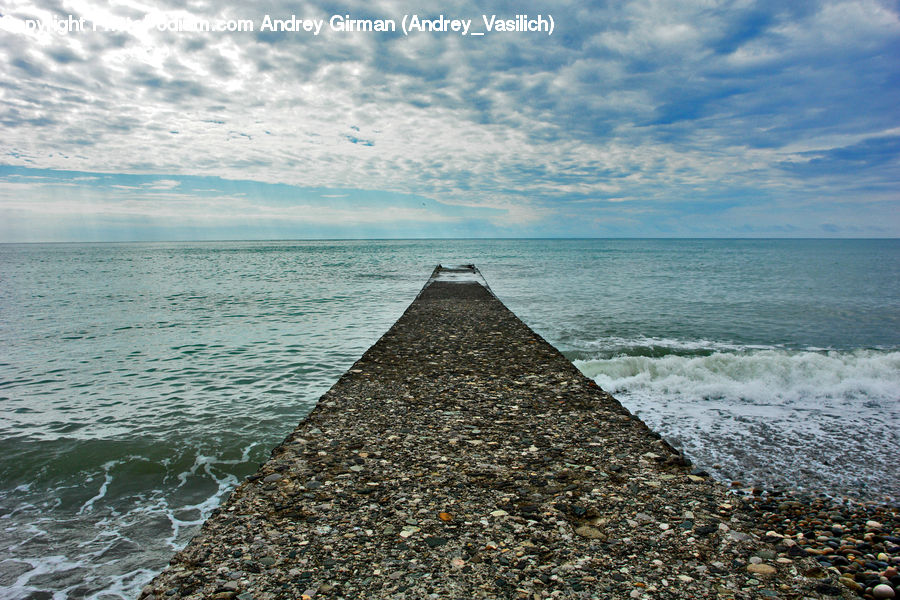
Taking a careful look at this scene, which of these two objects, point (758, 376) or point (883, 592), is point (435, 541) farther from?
point (758, 376)

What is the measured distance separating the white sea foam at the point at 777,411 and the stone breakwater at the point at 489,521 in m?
1.15

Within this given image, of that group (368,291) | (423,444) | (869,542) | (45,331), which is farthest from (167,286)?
(869,542)

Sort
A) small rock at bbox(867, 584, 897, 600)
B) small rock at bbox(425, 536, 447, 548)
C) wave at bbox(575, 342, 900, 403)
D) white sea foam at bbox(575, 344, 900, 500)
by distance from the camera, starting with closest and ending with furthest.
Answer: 1. small rock at bbox(867, 584, 897, 600)
2. small rock at bbox(425, 536, 447, 548)
3. white sea foam at bbox(575, 344, 900, 500)
4. wave at bbox(575, 342, 900, 403)

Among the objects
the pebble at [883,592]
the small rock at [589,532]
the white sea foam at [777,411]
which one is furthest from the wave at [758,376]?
the small rock at [589,532]

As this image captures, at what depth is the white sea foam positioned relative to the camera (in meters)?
5.84

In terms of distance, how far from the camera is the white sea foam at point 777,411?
5844mm

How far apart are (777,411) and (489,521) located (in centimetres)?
701

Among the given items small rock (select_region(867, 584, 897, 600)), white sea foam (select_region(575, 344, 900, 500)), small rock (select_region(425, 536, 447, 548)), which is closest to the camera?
small rock (select_region(867, 584, 897, 600))

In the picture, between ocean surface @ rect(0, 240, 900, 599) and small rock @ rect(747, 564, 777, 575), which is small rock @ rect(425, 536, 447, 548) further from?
ocean surface @ rect(0, 240, 900, 599)

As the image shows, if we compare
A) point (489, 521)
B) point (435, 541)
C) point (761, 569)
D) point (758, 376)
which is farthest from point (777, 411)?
point (435, 541)

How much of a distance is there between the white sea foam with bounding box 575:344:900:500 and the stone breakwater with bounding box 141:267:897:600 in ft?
3.77

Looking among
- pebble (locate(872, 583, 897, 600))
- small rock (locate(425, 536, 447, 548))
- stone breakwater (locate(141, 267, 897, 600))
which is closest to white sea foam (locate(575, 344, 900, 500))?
stone breakwater (locate(141, 267, 897, 600))

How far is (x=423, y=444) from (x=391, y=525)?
1.29 metres

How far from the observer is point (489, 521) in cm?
312
